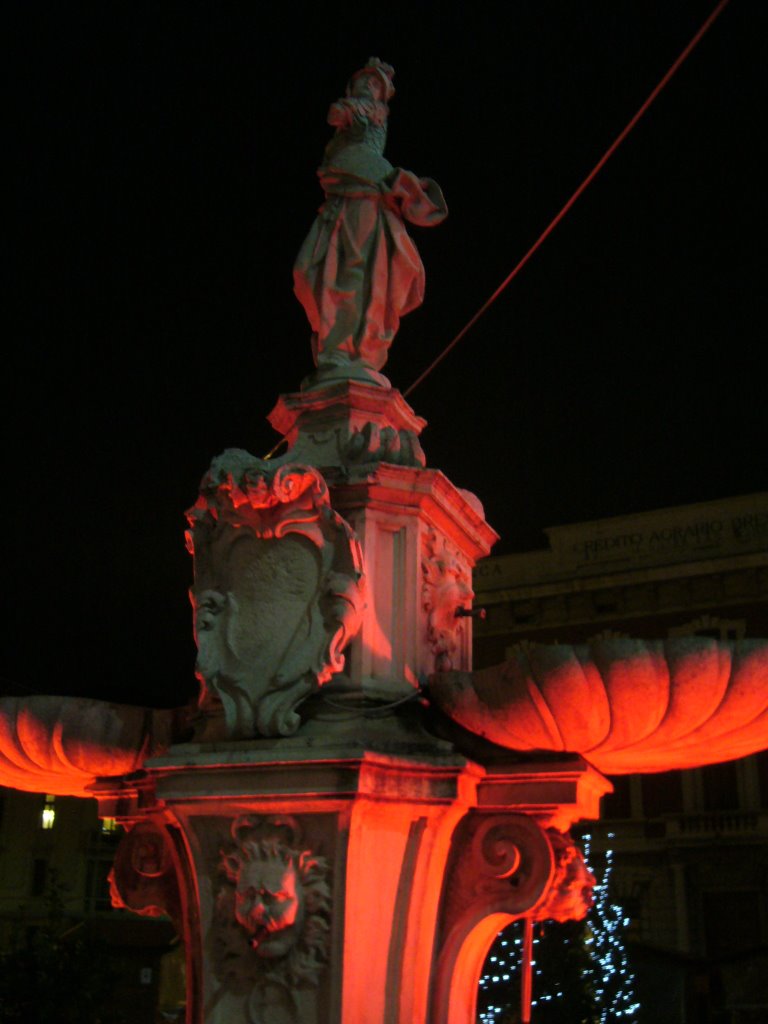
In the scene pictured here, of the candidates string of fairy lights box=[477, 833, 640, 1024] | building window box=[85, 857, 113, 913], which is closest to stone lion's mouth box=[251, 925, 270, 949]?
string of fairy lights box=[477, 833, 640, 1024]

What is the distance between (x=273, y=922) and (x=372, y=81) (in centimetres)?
410

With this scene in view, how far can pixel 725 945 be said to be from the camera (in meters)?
19.9

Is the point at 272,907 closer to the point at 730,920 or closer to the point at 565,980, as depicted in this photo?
the point at 565,980

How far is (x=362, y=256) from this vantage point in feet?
17.9

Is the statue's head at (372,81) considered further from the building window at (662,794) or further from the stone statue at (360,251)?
the building window at (662,794)

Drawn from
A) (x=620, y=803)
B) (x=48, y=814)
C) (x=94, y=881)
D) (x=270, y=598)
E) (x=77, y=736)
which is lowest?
(x=77, y=736)

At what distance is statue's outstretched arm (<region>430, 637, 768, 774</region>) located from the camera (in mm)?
3857

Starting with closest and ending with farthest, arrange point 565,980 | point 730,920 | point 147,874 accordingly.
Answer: point 147,874 → point 565,980 → point 730,920

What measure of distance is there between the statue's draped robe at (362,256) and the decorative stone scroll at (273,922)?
2.34 m

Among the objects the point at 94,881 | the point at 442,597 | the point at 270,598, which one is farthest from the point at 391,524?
the point at 94,881

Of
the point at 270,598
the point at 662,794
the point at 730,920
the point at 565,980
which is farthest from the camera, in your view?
the point at 662,794

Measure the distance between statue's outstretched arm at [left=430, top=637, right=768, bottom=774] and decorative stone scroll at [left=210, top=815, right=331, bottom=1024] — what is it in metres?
0.83

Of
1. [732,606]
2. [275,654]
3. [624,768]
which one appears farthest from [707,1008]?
[275,654]

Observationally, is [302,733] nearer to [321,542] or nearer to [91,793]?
[321,542]
